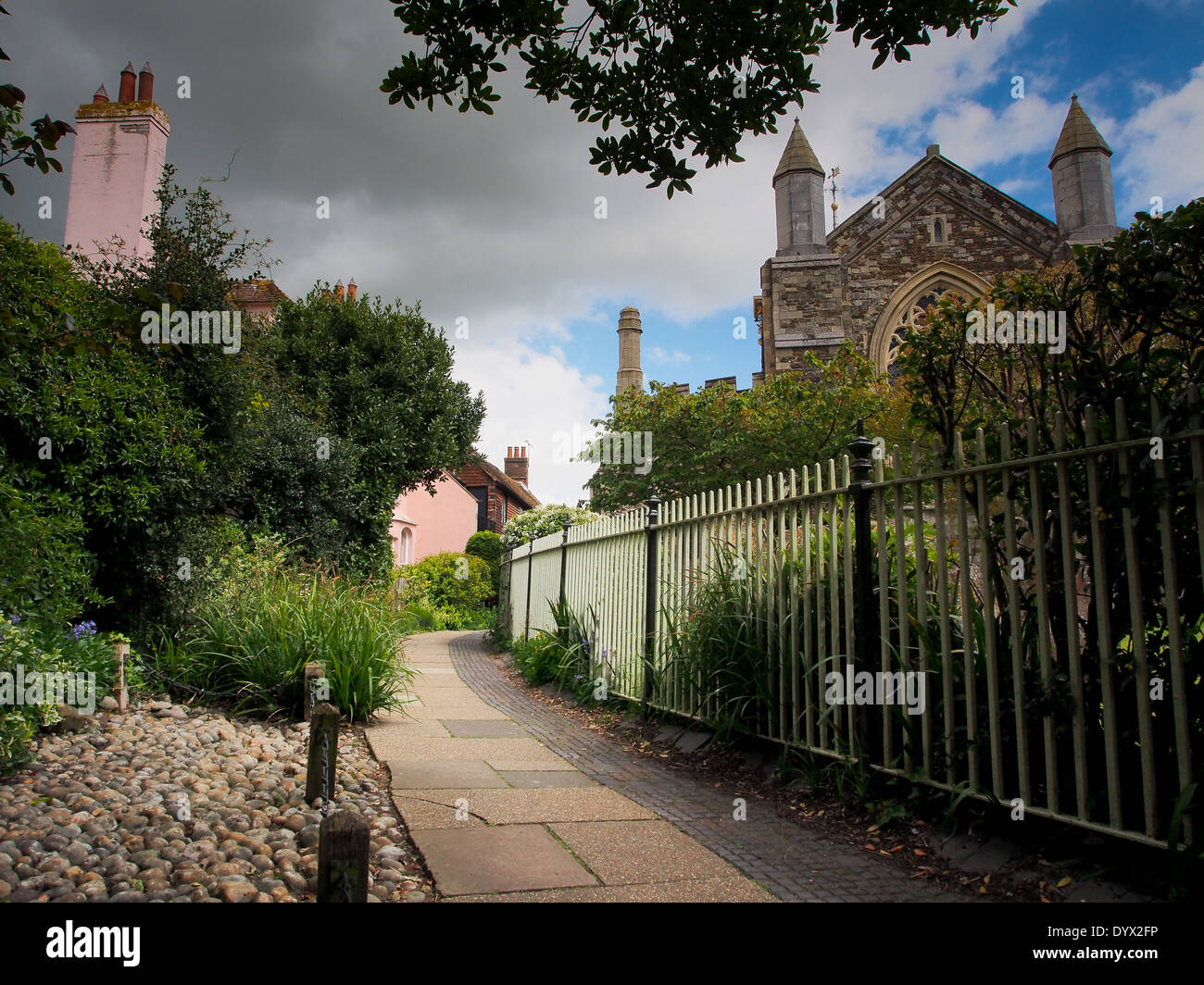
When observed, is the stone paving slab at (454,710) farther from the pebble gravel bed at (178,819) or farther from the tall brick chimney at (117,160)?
the tall brick chimney at (117,160)

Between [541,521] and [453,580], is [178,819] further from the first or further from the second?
[453,580]

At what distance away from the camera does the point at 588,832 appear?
3.84 meters

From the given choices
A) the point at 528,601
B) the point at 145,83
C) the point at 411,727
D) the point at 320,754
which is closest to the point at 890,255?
the point at 528,601

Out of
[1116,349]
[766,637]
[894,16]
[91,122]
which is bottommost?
[766,637]

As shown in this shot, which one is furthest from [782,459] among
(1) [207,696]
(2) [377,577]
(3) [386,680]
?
(1) [207,696]

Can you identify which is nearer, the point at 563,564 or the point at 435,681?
the point at 435,681

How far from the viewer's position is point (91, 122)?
12625 mm

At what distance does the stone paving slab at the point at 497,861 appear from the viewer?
308 cm

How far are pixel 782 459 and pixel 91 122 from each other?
13125 millimetres

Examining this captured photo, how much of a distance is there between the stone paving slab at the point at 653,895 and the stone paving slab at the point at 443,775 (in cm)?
171

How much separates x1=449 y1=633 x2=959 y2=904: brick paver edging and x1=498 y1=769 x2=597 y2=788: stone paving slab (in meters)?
0.11

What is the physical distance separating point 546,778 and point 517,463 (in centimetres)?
3588

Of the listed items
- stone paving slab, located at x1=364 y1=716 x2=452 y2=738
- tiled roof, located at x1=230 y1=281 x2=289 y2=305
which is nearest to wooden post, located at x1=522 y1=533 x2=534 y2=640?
stone paving slab, located at x1=364 y1=716 x2=452 y2=738
